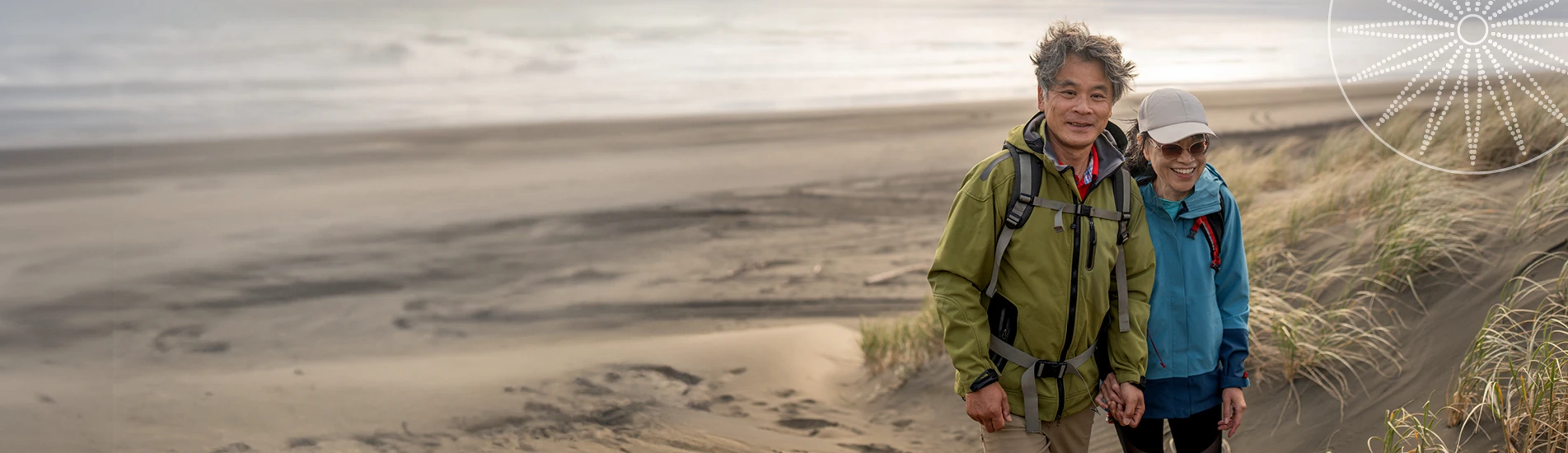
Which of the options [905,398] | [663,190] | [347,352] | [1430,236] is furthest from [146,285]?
→ [1430,236]

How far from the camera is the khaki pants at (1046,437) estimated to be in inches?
98.9

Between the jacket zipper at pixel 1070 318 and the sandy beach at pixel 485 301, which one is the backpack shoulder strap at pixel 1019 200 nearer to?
the jacket zipper at pixel 1070 318

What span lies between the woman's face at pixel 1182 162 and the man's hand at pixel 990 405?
2.39 feet

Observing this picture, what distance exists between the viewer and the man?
2.40 m

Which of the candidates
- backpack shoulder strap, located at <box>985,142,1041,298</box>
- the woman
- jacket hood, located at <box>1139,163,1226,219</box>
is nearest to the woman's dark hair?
the woman

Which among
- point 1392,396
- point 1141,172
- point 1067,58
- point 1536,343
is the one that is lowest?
point 1392,396

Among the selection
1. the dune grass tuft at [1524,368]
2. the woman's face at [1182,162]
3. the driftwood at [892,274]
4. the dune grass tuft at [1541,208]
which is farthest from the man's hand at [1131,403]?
the driftwood at [892,274]

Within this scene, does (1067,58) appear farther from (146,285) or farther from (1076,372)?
(146,285)

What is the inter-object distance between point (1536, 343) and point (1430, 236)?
3.60 ft

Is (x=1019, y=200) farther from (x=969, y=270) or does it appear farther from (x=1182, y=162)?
(x=1182, y=162)

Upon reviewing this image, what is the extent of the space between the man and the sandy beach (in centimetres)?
197

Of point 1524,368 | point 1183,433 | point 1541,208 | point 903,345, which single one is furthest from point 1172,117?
point 903,345

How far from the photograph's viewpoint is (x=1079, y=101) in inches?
94.3

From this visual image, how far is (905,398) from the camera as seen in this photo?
236 inches
